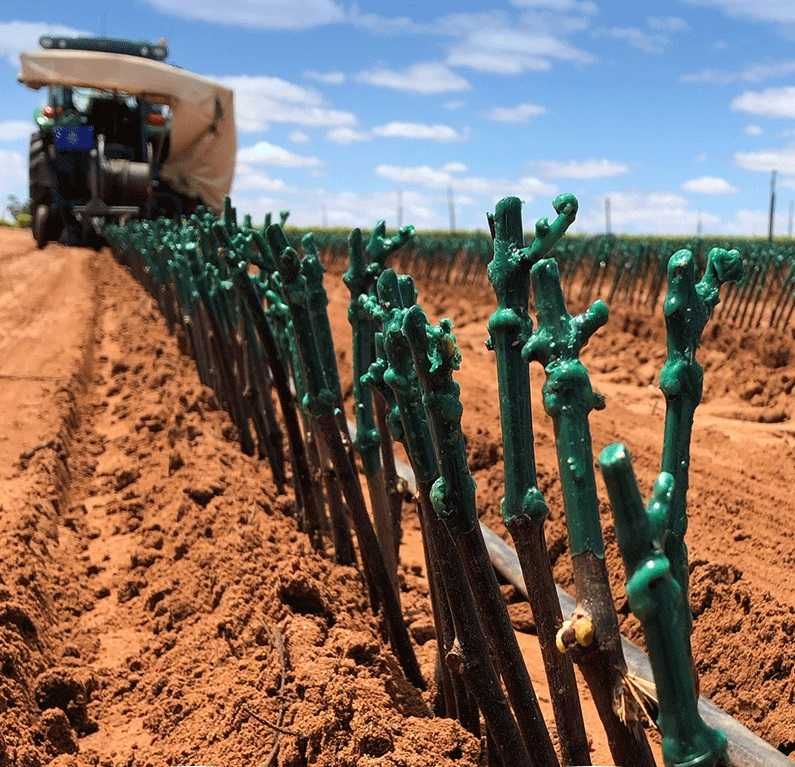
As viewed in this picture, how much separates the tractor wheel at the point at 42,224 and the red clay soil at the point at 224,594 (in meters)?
14.2

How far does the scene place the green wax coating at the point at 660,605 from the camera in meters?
1.23

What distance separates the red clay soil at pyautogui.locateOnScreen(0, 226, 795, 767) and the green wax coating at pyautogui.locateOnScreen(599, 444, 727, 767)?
1216 millimetres

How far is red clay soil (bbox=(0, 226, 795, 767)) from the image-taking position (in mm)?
2840

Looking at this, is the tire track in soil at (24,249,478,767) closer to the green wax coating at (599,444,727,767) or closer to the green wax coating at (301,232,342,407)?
the green wax coating at (301,232,342,407)

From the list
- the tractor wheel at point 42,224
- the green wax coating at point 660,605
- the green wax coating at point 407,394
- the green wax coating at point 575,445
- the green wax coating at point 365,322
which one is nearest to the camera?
the green wax coating at point 660,605

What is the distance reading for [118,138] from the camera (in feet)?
68.4

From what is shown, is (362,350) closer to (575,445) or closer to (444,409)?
(444,409)

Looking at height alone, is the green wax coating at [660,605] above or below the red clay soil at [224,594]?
above

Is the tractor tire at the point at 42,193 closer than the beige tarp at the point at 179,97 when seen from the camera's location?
No

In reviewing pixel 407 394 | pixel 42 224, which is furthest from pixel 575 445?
pixel 42 224

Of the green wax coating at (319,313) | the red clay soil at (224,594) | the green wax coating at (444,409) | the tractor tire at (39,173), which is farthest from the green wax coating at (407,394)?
the tractor tire at (39,173)

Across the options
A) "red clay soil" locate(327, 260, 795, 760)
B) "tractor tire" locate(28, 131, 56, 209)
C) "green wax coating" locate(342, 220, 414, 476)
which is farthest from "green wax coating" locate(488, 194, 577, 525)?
"tractor tire" locate(28, 131, 56, 209)

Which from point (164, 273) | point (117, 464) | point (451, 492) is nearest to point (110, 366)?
point (164, 273)

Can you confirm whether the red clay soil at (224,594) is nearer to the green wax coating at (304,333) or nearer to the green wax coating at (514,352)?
the green wax coating at (304,333)
